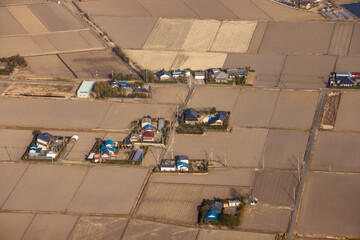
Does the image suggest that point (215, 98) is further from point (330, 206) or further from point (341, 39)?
point (341, 39)

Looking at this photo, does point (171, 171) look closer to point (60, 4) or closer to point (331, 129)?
point (331, 129)

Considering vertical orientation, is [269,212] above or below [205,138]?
below

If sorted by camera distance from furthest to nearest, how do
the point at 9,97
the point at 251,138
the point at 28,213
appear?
the point at 9,97, the point at 251,138, the point at 28,213

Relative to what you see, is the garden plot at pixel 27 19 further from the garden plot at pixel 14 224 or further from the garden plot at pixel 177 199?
the garden plot at pixel 177 199

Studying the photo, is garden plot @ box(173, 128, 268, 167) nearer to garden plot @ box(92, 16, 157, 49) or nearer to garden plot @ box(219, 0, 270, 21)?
garden plot @ box(92, 16, 157, 49)

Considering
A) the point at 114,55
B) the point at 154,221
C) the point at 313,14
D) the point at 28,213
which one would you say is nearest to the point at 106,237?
the point at 154,221

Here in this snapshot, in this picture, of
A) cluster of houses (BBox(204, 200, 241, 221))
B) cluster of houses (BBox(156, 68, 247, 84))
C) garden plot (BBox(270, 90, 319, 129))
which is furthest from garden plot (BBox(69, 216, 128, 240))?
cluster of houses (BBox(156, 68, 247, 84))

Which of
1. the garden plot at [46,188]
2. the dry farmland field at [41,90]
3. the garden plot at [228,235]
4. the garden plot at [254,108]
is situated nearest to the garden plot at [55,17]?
the dry farmland field at [41,90]
